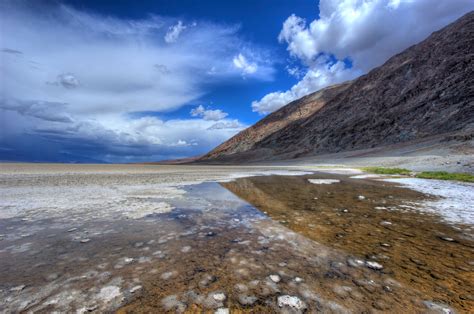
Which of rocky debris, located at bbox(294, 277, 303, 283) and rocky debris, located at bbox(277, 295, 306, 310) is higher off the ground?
rocky debris, located at bbox(277, 295, 306, 310)

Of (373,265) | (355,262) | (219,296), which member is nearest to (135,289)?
(219,296)

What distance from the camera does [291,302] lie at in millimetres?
2557

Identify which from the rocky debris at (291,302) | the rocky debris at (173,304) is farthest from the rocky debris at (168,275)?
the rocky debris at (291,302)

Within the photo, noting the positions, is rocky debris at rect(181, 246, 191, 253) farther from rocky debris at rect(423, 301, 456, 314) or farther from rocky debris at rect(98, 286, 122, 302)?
rocky debris at rect(423, 301, 456, 314)

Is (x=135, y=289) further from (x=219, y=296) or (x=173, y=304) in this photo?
(x=219, y=296)

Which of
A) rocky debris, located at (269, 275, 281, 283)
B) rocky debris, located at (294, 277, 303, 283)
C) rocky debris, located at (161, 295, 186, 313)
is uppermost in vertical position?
→ rocky debris, located at (161, 295, 186, 313)

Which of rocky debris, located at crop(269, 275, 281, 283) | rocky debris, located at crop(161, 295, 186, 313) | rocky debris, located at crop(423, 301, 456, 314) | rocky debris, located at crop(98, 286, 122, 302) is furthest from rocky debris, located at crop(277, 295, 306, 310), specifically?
rocky debris, located at crop(98, 286, 122, 302)

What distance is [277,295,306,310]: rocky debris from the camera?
249cm

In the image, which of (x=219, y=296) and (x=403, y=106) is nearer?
(x=219, y=296)

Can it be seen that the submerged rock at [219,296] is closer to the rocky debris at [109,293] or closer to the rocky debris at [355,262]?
the rocky debris at [109,293]

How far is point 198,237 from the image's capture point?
4.68 meters

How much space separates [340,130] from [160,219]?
8006cm

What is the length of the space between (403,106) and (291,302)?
255 feet

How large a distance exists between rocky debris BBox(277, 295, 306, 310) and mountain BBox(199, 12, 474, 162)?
47.6 m
